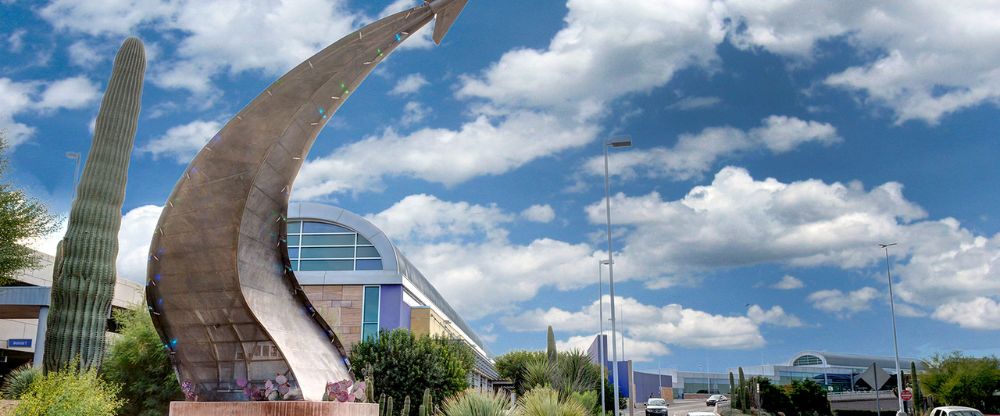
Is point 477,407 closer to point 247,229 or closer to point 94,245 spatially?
point 247,229

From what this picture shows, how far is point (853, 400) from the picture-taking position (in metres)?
73.0

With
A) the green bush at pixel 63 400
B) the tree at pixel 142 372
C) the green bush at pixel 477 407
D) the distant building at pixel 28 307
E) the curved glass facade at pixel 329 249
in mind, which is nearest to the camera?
the green bush at pixel 63 400

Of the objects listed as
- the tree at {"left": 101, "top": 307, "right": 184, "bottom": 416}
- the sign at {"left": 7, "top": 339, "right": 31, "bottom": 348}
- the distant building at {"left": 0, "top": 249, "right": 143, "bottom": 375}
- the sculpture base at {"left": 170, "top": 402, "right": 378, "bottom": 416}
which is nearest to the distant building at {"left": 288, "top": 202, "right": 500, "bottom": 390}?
the distant building at {"left": 0, "top": 249, "right": 143, "bottom": 375}

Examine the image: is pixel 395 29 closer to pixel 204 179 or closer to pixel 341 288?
pixel 204 179

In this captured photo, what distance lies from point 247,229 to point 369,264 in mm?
25454

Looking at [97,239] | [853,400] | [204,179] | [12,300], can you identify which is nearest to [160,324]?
[204,179]

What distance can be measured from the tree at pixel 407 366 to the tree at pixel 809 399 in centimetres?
3638

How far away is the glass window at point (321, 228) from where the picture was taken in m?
39.1

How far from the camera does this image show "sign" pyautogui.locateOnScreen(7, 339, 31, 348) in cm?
4294

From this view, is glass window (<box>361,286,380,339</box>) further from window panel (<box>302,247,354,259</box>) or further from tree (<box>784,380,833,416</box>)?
tree (<box>784,380,833,416</box>)

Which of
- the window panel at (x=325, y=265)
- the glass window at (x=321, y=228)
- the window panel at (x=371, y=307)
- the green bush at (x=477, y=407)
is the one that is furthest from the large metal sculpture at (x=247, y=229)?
the glass window at (x=321, y=228)

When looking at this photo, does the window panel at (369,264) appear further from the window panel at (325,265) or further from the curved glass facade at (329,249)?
the window panel at (325,265)

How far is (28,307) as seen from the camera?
3678 centimetres

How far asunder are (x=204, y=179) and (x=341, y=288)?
82.0 feet
